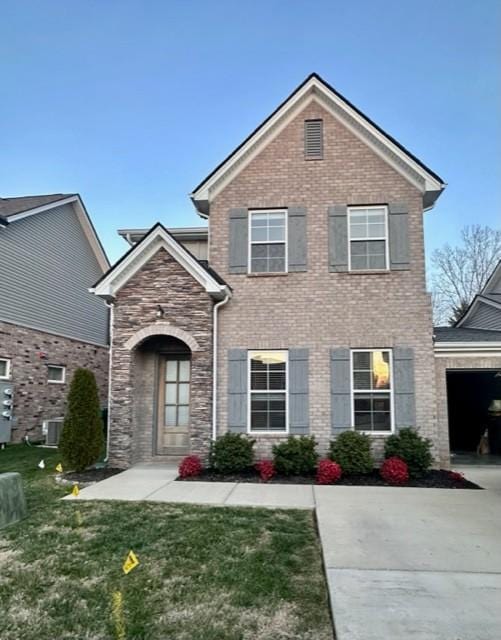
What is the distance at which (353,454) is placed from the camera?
8695 mm

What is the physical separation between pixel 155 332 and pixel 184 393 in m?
1.78

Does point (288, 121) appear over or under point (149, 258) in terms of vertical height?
over

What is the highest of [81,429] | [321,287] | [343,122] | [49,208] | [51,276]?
[49,208]

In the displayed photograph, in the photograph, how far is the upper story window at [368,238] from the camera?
9836mm

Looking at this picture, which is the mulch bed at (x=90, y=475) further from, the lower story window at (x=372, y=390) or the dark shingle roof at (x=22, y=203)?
the dark shingle roof at (x=22, y=203)

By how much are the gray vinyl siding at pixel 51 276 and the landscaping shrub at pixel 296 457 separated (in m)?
9.75

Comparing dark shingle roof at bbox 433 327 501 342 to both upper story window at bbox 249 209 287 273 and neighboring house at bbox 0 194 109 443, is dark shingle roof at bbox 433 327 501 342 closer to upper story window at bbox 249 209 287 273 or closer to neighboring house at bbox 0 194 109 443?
upper story window at bbox 249 209 287 273

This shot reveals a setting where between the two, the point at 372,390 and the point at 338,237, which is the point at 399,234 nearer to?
the point at 338,237

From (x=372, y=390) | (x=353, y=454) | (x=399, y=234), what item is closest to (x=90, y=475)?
(x=353, y=454)

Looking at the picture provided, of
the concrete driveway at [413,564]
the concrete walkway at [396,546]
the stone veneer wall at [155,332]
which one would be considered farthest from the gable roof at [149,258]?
the concrete driveway at [413,564]

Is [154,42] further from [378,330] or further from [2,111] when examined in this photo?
[378,330]

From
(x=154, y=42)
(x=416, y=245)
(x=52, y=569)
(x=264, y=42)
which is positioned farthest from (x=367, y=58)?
(x=52, y=569)

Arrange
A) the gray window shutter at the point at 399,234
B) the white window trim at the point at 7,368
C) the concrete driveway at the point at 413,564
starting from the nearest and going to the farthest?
1. the concrete driveway at the point at 413,564
2. the gray window shutter at the point at 399,234
3. the white window trim at the point at 7,368

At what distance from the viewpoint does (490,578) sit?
13.3 feet
